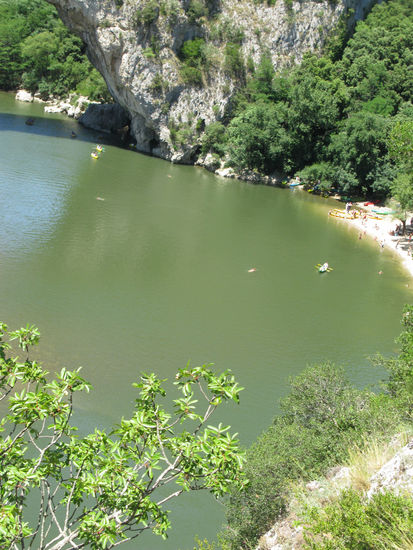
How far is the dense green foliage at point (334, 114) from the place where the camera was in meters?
39.9

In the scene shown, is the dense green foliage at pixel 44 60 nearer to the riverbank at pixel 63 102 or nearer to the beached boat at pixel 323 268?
the riverbank at pixel 63 102

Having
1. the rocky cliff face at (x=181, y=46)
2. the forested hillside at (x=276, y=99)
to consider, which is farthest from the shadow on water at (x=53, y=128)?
the rocky cliff face at (x=181, y=46)

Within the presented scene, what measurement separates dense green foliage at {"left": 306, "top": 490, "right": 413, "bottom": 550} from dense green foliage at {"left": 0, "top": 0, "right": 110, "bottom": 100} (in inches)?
2391

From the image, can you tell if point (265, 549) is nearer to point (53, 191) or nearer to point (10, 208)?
point (10, 208)

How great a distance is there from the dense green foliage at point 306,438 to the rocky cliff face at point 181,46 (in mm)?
37193

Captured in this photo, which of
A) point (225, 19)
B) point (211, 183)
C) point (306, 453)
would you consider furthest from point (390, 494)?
point (225, 19)

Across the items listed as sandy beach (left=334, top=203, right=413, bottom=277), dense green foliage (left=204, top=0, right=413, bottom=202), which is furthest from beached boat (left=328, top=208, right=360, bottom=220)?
dense green foliage (left=204, top=0, right=413, bottom=202)

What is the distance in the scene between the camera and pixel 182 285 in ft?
77.1

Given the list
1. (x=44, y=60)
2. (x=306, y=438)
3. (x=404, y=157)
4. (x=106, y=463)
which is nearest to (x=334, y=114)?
(x=404, y=157)

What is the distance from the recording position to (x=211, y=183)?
42.0 metres

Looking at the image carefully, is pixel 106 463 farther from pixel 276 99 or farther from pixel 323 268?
pixel 276 99

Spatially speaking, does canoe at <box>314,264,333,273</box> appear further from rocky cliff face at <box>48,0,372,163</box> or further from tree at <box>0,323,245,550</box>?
rocky cliff face at <box>48,0,372,163</box>

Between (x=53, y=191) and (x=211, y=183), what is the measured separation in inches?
539

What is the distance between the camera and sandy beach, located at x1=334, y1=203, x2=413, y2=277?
31.4m
